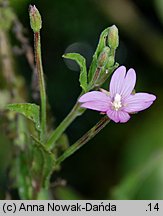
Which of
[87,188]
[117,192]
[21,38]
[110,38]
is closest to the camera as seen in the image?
[110,38]

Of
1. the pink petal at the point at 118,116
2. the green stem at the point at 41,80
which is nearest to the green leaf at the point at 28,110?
the green stem at the point at 41,80

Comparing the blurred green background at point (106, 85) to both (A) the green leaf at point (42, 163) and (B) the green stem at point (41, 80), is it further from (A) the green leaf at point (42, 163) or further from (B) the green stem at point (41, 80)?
(B) the green stem at point (41, 80)

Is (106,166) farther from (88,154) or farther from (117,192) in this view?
(117,192)

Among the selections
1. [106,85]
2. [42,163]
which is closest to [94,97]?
[42,163]

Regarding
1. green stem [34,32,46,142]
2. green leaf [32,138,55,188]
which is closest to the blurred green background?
green leaf [32,138,55,188]

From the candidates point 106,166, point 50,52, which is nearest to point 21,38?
point 50,52

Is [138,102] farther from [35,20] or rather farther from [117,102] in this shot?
[35,20]
